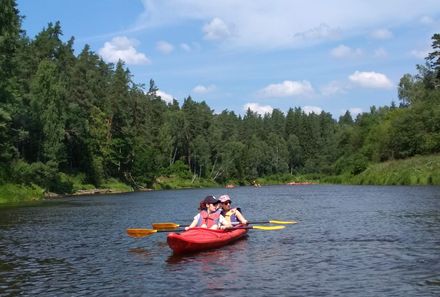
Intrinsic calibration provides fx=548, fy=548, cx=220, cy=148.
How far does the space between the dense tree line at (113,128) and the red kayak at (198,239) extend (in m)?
36.2

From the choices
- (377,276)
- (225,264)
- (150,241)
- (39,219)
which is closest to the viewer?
(377,276)

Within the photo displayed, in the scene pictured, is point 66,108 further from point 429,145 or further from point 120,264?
point 120,264

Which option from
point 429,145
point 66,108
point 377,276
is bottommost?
point 377,276

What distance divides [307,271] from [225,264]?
3.03 metres

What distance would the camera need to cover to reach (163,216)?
130 feet

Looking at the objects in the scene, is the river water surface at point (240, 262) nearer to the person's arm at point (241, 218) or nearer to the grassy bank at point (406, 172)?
the person's arm at point (241, 218)

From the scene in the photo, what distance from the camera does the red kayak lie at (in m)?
20.4

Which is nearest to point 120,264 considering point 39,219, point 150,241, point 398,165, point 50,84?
point 150,241

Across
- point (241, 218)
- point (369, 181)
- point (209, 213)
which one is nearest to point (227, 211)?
point (241, 218)

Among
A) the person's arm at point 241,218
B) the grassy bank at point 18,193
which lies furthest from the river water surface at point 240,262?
the grassy bank at point 18,193

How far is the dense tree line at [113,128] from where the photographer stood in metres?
66.4

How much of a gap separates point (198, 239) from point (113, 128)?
90.7 metres

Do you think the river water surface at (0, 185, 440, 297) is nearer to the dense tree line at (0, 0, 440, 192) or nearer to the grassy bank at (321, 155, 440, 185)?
the dense tree line at (0, 0, 440, 192)

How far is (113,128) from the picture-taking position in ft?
358
